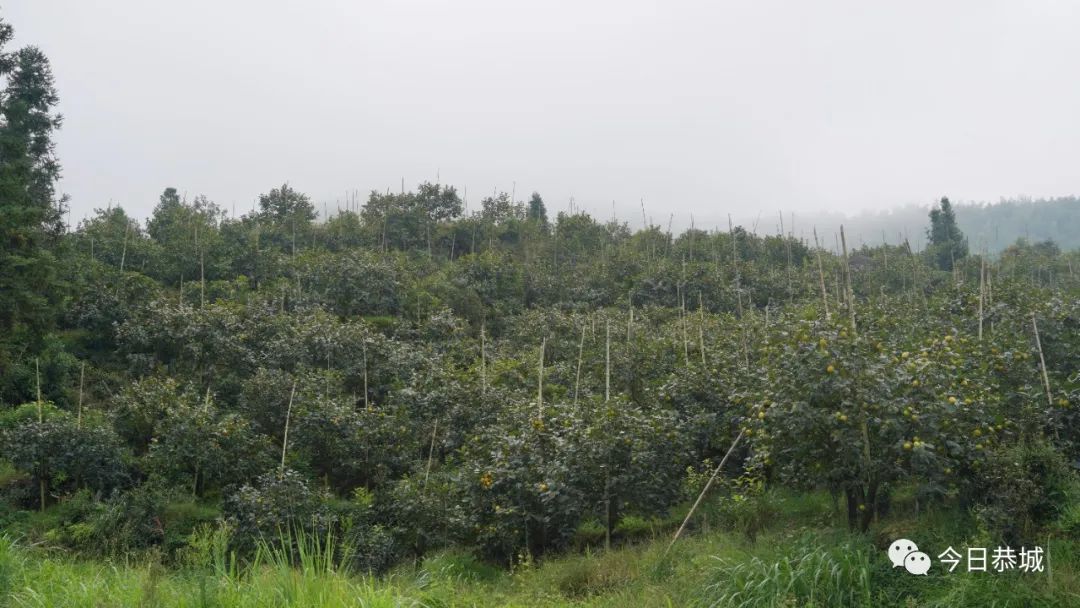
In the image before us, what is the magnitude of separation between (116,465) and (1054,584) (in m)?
13.7

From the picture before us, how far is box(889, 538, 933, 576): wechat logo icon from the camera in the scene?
20.0ft

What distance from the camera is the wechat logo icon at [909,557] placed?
609 centimetres

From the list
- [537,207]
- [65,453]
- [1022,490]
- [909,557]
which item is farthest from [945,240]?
[65,453]

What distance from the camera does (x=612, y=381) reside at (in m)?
14.5

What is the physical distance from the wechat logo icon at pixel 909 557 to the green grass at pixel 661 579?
90 mm

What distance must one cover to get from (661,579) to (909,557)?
7.59 feet

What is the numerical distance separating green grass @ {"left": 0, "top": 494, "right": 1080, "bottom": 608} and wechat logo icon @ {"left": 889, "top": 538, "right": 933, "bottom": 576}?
0.30ft

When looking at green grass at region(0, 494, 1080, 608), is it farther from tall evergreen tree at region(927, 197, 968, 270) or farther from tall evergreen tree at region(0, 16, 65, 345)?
tall evergreen tree at region(927, 197, 968, 270)

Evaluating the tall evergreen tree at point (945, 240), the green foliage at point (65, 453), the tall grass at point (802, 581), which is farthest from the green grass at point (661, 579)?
the tall evergreen tree at point (945, 240)

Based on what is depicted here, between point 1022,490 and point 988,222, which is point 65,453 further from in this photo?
point 988,222

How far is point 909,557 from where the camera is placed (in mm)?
6184

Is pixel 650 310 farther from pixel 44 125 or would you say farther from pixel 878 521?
pixel 44 125

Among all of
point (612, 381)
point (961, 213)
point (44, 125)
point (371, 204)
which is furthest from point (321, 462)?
point (961, 213)

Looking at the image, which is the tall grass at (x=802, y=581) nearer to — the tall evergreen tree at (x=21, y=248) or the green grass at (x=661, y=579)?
the green grass at (x=661, y=579)
